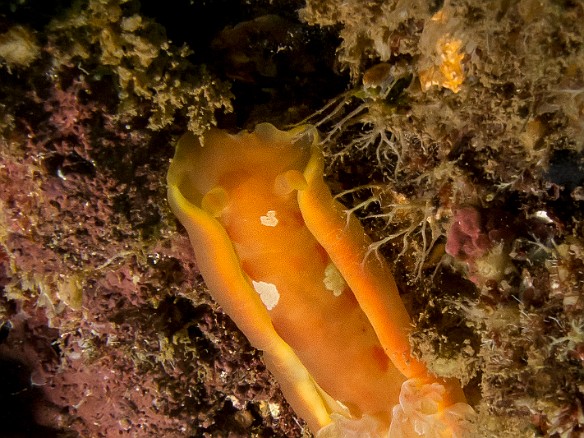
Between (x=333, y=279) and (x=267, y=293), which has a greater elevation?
(x=333, y=279)

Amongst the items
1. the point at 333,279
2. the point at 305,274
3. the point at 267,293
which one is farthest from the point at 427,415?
the point at 267,293

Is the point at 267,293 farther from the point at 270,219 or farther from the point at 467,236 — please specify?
the point at 467,236

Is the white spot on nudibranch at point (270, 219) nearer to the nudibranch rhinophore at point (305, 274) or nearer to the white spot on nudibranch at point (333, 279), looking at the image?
the nudibranch rhinophore at point (305, 274)

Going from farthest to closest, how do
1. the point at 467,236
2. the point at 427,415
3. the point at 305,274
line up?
1. the point at 305,274
2. the point at 427,415
3. the point at 467,236

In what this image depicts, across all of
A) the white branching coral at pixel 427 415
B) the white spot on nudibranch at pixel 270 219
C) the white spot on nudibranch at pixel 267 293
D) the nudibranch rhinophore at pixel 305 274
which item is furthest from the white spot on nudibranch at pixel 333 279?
the white branching coral at pixel 427 415

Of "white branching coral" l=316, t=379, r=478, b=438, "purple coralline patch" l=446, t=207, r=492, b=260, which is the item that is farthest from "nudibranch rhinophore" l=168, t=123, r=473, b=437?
"purple coralline patch" l=446, t=207, r=492, b=260

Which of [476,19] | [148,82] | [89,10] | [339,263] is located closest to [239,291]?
[339,263]

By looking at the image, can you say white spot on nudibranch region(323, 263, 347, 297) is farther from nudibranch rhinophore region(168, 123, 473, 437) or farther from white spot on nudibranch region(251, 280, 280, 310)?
white spot on nudibranch region(251, 280, 280, 310)

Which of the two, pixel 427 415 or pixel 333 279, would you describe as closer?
pixel 427 415
